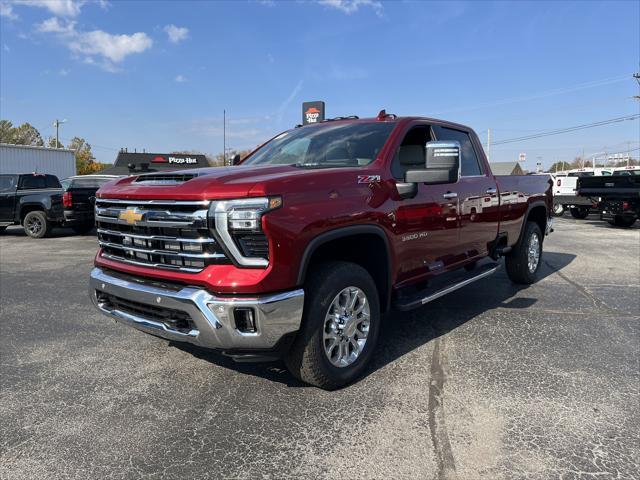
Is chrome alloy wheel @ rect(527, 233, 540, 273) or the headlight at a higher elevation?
the headlight

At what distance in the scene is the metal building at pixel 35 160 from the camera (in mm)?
24719

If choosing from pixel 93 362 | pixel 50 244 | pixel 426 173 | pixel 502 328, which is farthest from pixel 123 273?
pixel 50 244

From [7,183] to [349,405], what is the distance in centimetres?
1386

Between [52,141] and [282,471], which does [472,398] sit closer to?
[282,471]

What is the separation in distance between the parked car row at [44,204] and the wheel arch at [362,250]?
10624 mm

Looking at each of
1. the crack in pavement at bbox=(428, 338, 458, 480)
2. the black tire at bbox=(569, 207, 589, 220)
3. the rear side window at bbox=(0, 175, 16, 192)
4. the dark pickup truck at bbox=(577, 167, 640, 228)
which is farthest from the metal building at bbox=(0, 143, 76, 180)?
the crack in pavement at bbox=(428, 338, 458, 480)

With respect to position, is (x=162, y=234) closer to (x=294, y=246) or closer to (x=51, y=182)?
(x=294, y=246)

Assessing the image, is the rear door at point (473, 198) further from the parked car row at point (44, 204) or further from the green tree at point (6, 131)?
the green tree at point (6, 131)

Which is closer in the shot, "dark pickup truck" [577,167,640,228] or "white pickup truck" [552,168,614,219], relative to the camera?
"dark pickup truck" [577,167,640,228]

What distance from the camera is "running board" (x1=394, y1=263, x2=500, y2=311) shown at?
3924 millimetres

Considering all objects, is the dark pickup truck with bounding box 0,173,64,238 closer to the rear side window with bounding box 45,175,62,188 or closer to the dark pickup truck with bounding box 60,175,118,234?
the rear side window with bounding box 45,175,62,188

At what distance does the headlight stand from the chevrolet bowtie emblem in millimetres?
666

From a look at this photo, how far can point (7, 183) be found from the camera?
1352 cm

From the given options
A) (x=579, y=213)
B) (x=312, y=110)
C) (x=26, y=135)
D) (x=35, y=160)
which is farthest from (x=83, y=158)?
(x=579, y=213)
